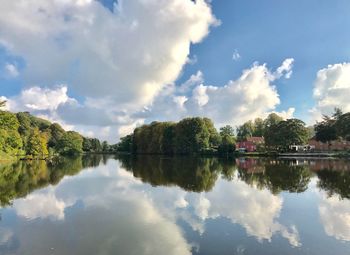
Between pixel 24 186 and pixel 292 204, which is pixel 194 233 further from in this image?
pixel 24 186

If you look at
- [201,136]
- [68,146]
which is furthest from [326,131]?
[68,146]

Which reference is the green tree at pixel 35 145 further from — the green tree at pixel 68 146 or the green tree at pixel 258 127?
the green tree at pixel 258 127

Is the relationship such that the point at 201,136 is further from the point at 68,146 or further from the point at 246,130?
the point at 68,146

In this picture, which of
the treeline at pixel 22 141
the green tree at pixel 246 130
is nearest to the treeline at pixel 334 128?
the green tree at pixel 246 130

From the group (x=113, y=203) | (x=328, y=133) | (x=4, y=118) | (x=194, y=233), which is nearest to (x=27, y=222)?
(x=113, y=203)

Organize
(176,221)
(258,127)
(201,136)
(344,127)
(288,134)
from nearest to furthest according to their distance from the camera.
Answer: (176,221), (344,127), (288,134), (201,136), (258,127)

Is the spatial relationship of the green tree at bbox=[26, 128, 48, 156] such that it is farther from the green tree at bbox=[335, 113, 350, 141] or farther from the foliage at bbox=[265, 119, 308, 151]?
the green tree at bbox=[335, 113, 350, 141]

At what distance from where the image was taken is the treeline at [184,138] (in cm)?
10800

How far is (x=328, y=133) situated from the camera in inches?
3875

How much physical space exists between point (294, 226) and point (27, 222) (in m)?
12.5

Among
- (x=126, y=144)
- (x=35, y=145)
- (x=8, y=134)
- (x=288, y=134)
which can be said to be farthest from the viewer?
(x=126, y=144)

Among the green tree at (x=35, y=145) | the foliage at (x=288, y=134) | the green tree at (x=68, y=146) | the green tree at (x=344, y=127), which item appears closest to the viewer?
the green tree at (x=35, y=145)

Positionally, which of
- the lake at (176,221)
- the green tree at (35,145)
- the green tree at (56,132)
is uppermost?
the green tree at (56,132)

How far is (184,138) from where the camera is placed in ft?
367
